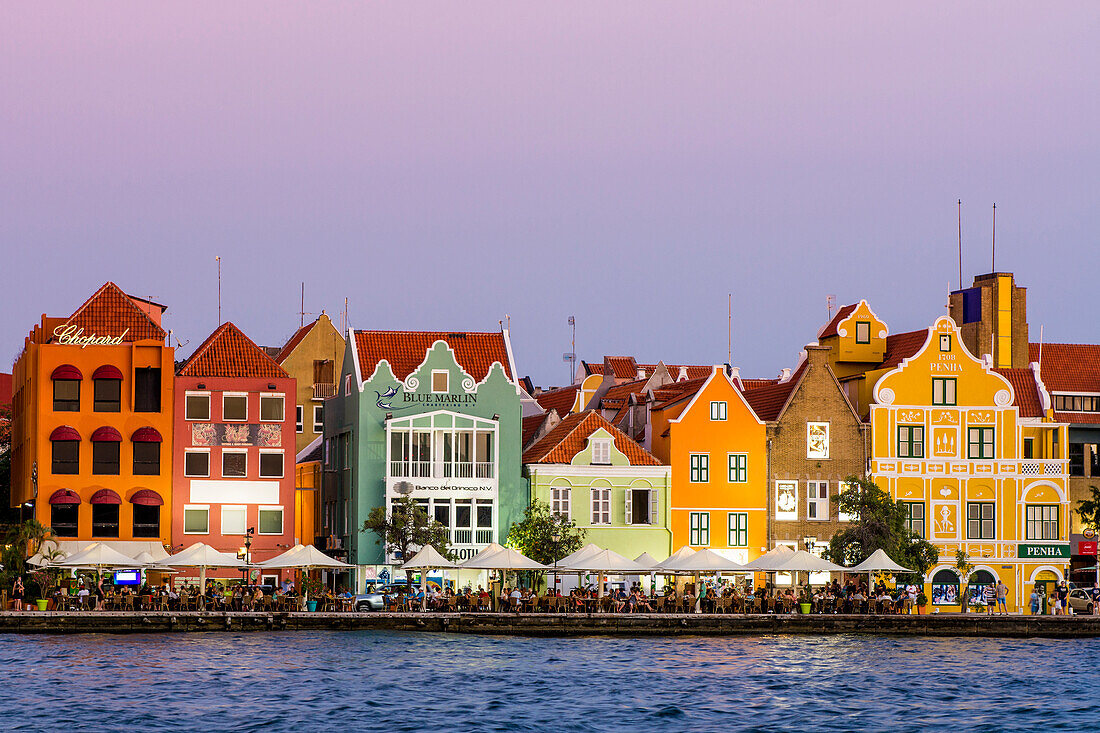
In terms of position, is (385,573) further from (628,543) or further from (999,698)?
(999,698)

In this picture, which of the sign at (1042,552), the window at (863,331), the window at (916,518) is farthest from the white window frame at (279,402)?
the sign at (1042,552)

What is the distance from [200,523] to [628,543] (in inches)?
863

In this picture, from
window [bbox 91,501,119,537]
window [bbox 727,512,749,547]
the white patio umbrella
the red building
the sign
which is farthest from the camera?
the sign

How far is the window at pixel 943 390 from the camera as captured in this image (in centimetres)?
10644

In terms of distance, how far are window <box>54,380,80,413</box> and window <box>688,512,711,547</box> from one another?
32.1 meters

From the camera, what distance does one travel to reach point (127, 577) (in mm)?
94688

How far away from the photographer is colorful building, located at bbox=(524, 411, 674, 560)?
102m

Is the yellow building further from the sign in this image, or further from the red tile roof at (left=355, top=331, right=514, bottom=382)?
the red tile roof at (left=355, top=331, right=514, bottom=382)

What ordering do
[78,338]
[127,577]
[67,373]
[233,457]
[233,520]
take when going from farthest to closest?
[233,457], [233,520], [78,338], [67,373], [127,577]

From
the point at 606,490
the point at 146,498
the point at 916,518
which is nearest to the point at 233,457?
the point at 146,498

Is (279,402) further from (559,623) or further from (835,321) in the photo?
(835,321)

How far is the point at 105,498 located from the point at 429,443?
16367 mm

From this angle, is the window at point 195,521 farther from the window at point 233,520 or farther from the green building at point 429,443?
the green building at point 429,443

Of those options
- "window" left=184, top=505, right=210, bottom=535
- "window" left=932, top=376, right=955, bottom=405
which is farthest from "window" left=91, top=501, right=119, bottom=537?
"window" left=932, top=376, right=955, bottom=405
